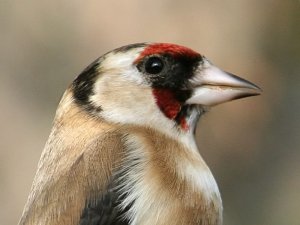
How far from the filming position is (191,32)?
17.9 feet

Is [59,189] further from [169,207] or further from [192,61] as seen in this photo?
[192,61]

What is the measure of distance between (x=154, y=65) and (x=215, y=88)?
0.19 m

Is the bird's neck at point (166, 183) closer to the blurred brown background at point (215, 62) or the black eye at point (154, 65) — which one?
the black eye at point (154, 65)

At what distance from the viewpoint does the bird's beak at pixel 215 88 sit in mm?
2855

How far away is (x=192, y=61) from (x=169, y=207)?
0.50 meters

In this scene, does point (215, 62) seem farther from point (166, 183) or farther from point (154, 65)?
point (166, 183)

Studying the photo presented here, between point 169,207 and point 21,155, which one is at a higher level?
point 169,207

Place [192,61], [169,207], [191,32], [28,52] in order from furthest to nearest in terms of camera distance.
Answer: [28,52]
[191,32]
[192,61]
[169,207]

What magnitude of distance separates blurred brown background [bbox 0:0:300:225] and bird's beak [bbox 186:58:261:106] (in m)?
2.41

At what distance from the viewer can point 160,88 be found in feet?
9.39

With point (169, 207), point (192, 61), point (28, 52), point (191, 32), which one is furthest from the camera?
point (28, 52)

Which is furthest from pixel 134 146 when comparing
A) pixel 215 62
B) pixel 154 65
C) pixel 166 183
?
pixel 215 62

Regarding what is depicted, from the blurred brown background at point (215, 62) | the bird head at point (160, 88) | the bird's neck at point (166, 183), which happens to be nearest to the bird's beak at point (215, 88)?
the bird head at point (160, 88)

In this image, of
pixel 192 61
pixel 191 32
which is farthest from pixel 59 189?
pixel 191 32
